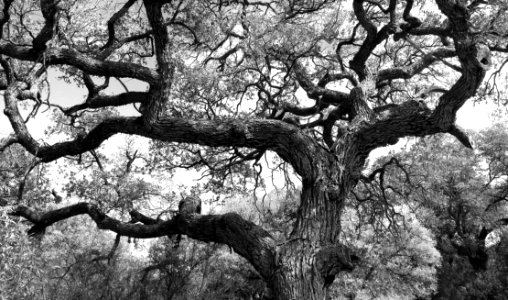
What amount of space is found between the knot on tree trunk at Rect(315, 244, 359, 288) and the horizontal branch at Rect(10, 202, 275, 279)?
1.92 ft

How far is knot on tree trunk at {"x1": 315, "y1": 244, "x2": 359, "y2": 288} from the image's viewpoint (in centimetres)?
490

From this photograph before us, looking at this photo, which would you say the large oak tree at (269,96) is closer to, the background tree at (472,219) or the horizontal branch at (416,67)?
the horizontal branch at (416,67)

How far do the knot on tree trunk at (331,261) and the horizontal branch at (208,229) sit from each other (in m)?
0.58

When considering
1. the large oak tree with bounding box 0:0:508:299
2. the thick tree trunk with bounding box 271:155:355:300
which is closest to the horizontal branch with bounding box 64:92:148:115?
the large oak tree with bounding box 0:0:508:299

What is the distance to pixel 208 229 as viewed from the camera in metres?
5.97

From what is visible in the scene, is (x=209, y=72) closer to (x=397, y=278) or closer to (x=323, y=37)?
(x=323, y=37)

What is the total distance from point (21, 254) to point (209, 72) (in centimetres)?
571

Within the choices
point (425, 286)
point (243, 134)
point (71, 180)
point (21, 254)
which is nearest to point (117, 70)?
point (243, 134)

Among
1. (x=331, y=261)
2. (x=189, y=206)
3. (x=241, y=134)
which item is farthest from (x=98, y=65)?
(x=331, y=261)

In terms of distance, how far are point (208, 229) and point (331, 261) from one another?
6.32ft

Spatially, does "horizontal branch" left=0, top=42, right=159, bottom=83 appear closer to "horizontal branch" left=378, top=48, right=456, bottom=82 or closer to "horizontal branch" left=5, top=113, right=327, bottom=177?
"horizontal branch" left=5, top=113, right=327, bottom=177

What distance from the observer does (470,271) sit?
2236 centimetres

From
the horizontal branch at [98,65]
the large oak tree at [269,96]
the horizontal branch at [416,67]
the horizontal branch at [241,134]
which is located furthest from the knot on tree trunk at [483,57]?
the horizontal branch at [98,65]

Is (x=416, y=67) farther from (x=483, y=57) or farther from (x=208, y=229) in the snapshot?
(x=208, y=229)
